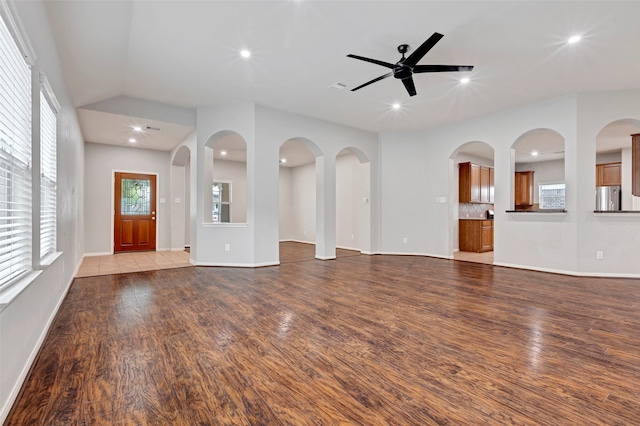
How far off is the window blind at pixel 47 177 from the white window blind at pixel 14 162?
65 centimetres

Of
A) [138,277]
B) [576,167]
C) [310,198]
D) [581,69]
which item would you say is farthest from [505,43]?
[310,198]

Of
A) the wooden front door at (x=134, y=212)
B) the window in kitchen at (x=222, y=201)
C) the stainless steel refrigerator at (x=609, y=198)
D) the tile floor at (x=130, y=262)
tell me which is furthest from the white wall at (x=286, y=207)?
the stainless steel refrigerator at (x=609, y=198)

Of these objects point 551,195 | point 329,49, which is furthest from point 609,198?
point 329,49

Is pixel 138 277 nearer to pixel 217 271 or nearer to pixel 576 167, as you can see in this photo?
pixel 217 271

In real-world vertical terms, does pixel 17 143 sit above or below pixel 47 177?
above

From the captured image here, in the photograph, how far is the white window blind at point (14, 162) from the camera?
1750mm

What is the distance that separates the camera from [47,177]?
293 centimetres

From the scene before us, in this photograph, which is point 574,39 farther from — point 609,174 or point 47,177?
point 609,174

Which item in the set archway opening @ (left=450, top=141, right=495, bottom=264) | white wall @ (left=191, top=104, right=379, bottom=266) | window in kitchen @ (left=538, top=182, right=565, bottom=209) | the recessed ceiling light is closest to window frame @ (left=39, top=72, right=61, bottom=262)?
white wall @ (left=191, top=104, right=379, bottom=266)

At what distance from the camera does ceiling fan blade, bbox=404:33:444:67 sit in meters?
2.97

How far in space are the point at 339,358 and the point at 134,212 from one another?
7500 millimetres

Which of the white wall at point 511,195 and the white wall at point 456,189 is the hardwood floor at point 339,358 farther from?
→ the white wall at point 456,189

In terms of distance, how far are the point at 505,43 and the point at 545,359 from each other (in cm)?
334

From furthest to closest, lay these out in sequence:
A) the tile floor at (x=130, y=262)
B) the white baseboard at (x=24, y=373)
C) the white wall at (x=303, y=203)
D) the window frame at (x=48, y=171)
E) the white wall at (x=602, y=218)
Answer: the white wall at (x=303, y=203), the tile floor at (x=130, y=262), the white wall at (x=602, y=218), the window frame at (x=48, y=171), the white baseboard at (x=24, y=373)
